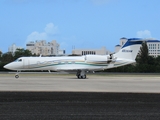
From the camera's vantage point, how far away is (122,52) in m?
51.2

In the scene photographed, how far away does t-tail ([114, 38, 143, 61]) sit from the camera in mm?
51028

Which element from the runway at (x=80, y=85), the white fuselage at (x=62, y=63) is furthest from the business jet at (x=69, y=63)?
the runway at (x=80, y=85)

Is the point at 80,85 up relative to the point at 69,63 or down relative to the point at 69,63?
down

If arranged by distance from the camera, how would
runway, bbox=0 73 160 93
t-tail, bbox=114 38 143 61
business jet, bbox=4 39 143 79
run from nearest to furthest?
runway, bbox=0 73 160 93, business jet, bbox=4 39 143 79, t-tail, bbox=114 38 143 61

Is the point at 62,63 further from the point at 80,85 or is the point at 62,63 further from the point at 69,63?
the point at 80,85

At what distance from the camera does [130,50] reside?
2032 inches

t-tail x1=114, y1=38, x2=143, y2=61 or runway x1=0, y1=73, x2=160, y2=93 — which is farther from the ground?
t-tail x1=114, y1=38, x2=143, y2=61
